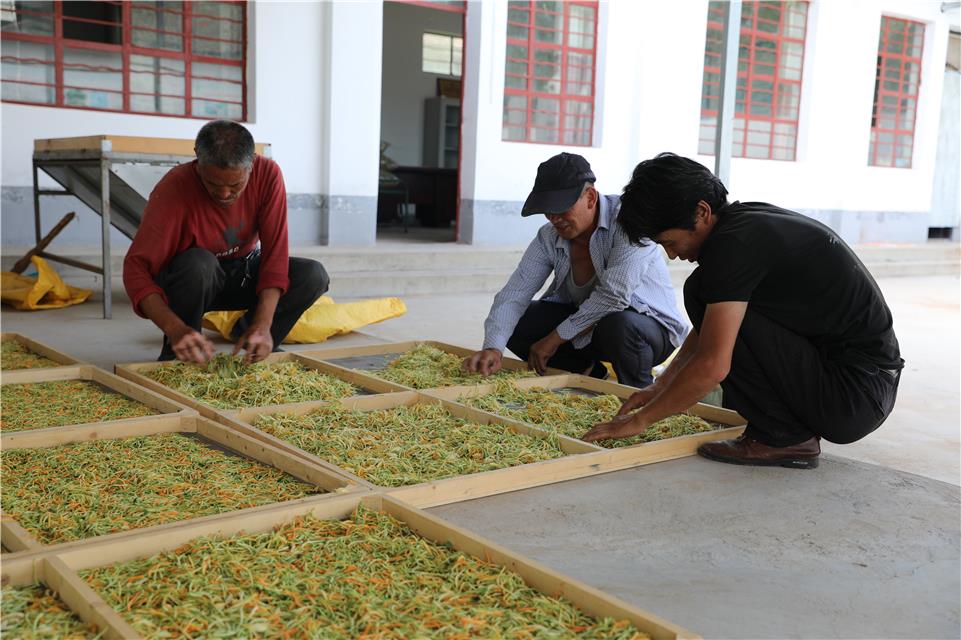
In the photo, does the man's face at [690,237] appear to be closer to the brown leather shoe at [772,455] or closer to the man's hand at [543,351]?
the brown leather shoe at [772,455]

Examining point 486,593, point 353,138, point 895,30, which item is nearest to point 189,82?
point 353,138

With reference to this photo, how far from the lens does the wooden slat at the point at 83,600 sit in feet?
4.33

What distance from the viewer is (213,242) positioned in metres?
3.39

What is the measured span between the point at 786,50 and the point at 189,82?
7154mm

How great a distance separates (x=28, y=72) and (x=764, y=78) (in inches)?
315

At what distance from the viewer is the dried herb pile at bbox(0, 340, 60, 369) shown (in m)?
3.36

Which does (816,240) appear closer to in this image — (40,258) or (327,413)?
(327,413)

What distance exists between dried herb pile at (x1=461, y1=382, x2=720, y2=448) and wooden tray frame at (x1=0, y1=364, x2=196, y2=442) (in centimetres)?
92

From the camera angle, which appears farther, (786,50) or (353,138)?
(786,50)

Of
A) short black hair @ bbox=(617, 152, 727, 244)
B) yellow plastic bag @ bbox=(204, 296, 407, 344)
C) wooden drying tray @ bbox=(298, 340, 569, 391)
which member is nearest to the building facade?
yellow plastic bag @ bbox=(204, 296, 407, 344)

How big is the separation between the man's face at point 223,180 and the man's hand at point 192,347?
1.63 ft

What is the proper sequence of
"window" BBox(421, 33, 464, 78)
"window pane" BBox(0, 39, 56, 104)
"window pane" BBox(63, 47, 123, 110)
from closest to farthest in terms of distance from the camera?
1. "window pane" BBox(0, 39, 56, 104)
2. "window pane" BBox(63, 47, 123, 110)
3. "window" BBox(421, 33, 464, 78)

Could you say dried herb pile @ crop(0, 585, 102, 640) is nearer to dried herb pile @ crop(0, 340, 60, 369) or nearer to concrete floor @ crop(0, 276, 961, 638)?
concrete floor @ crop(0, 276, 961, 638)

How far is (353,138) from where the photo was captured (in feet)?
25.2
